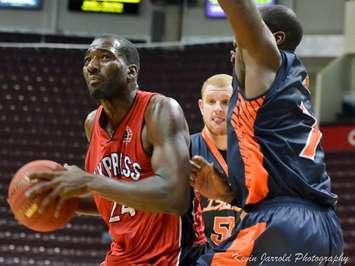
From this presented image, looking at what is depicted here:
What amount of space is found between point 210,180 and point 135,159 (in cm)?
41

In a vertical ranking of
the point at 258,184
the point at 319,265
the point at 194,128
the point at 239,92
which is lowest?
the point at 194,128

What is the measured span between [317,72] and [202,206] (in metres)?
6.51

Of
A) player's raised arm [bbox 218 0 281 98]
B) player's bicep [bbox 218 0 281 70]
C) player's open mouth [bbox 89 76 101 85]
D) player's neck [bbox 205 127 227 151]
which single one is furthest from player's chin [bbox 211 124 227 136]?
player's bicep [bbox 218 0 281 70]

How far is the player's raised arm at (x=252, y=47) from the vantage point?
2.43 meters

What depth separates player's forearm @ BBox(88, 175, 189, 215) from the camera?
2830 millimetres

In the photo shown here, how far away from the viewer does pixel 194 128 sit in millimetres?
9016

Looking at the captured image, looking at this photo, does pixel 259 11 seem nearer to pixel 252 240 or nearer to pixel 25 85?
pixel 252 240

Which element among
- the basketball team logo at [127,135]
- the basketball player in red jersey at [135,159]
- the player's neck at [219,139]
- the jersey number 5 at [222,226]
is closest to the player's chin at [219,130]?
the player's neck at [219,139]

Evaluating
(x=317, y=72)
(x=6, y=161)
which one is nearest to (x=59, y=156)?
(x=6, y=161)

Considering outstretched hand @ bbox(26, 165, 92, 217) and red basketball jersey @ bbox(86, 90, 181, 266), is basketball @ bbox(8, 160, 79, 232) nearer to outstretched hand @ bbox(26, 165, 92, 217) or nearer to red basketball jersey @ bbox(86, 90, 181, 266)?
outstretched hand @ bbox(26, 165, 92, 217)

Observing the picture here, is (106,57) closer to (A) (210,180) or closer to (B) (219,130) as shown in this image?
(A) (210,180)

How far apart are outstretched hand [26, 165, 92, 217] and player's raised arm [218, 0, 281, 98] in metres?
0.70

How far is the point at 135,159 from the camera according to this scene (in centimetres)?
314

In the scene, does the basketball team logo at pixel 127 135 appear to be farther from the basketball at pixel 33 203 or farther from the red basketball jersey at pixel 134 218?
the basketball at pixel 33 203
